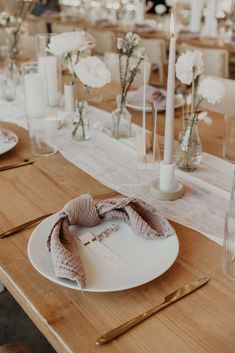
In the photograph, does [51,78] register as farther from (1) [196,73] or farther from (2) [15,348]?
(2) [15,348]

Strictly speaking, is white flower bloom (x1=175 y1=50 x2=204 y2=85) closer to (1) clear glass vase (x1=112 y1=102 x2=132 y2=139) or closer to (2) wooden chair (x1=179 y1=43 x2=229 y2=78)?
(1) clear glass vase (x1=112 y1=102 x2=132 y2=139)

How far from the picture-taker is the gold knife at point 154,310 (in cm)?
61

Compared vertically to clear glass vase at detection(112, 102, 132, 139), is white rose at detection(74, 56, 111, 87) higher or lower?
higher

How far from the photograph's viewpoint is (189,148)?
1.12 m

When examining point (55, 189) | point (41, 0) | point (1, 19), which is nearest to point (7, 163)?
point (55, 189)

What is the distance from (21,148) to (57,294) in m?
0.68

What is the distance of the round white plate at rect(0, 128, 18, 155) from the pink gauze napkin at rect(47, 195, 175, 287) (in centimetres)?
46

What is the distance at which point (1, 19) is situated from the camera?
6.73 ft

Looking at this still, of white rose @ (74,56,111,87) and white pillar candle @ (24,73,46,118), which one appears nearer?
white rose @ (74,56,111,87)

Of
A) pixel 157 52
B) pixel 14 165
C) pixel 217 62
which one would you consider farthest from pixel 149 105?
pixel 157 52

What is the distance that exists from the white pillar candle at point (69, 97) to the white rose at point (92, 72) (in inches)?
16.6

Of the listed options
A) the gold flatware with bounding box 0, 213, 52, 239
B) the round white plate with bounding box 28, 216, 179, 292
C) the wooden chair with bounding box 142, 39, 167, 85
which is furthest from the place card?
the wooden chair with bounding box 142, 39, 167, 85

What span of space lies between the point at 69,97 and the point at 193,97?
0.64m

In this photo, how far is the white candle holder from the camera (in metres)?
0.98
